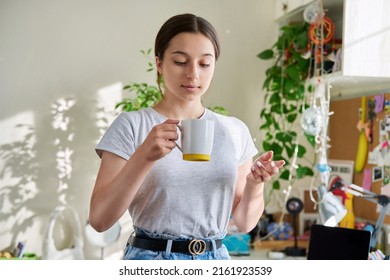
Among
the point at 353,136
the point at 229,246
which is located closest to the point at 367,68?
the point at 353,136

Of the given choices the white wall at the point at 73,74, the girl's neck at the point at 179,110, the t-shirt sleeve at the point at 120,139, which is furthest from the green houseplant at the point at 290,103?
the t-shirt sleeve at the point at 120,139

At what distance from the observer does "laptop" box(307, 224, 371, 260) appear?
1224 millimetres

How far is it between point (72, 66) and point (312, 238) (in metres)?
0.67

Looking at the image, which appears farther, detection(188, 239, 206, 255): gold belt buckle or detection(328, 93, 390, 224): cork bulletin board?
detection(328, 93, 390, 224): cork bulletin board

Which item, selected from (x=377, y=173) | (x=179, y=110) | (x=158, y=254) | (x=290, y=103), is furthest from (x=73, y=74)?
(x=377, y=173)

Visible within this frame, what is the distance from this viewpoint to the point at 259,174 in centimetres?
82

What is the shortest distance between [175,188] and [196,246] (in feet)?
0.31

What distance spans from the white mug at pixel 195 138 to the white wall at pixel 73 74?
436 millimetres

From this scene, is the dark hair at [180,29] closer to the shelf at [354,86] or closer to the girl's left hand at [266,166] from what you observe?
the girl's left hand at [266,166]

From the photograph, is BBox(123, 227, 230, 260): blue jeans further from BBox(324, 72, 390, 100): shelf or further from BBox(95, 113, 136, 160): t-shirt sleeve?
BBox(324, 72, 390, 100): shelf

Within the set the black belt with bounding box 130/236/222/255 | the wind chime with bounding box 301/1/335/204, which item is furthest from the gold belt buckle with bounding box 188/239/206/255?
the wind chime with bounding box 301/1/335/204

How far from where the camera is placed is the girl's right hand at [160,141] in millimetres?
734

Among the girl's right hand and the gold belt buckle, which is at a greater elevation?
the girl's right hand

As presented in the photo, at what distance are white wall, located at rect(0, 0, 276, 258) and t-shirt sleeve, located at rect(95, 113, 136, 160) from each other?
15.9 inches
